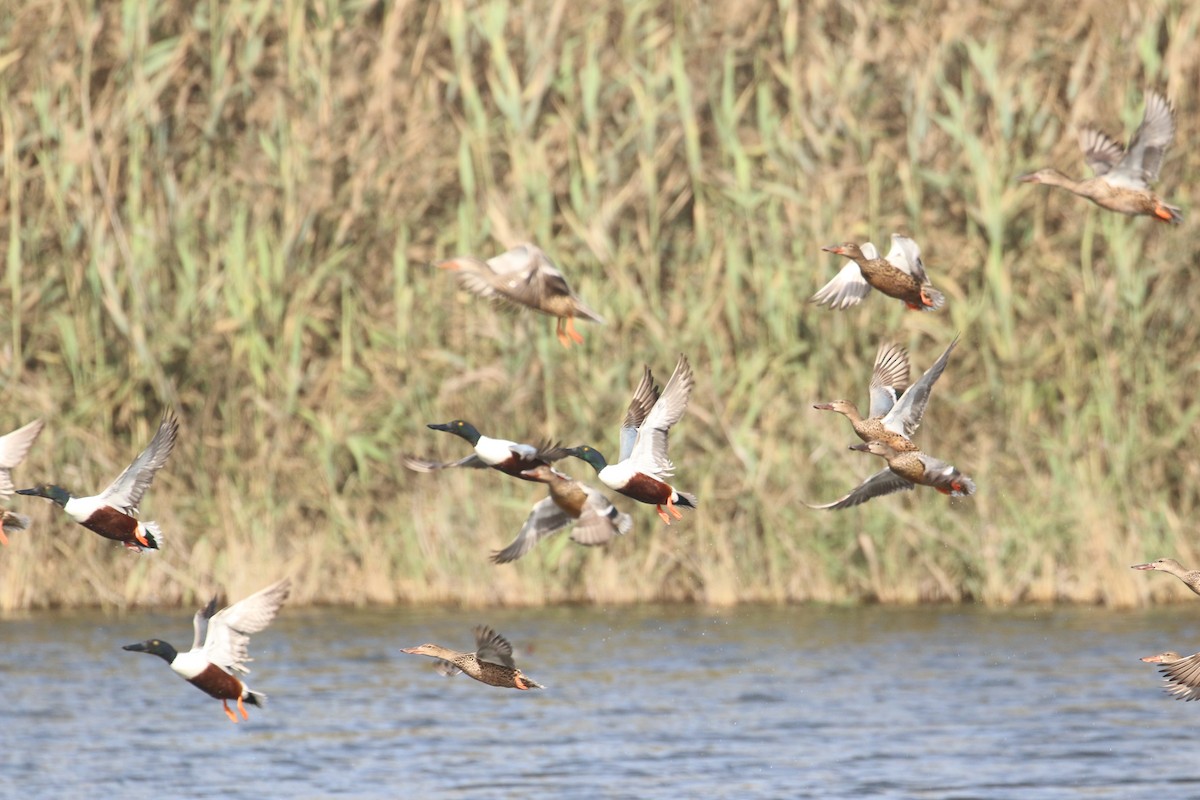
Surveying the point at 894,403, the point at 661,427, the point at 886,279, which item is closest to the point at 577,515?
the point at 661,427

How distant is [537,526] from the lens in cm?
1004

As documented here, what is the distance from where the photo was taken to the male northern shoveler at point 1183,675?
27.6 feet

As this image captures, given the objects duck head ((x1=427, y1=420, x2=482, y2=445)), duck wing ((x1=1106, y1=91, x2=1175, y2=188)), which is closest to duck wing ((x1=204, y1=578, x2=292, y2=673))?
duck head ((x1=427, y1=420, x2=482, y2=445))

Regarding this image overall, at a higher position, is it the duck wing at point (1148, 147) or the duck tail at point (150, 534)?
the duck wing at point (1148, 147)

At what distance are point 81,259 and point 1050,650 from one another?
7.40 m

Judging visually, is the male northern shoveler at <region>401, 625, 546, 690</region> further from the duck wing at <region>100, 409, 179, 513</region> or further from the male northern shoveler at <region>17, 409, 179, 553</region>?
the duck wing at <region>100, 409, 179, 513</region>

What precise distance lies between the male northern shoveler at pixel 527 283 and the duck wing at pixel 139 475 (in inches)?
55.8

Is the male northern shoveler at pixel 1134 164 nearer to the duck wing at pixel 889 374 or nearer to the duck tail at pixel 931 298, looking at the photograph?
the duck tail at pixel 931 298

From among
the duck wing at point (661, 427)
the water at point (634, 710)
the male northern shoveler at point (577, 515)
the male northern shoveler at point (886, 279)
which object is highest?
the male northern shoveler at point (886, 279)

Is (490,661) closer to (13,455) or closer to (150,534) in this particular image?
(150,534)

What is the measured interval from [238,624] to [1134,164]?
179 inches

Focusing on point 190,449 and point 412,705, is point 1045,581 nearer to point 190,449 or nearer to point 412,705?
point 412,705

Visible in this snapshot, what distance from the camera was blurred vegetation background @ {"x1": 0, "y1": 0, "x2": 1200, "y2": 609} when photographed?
14766 mm

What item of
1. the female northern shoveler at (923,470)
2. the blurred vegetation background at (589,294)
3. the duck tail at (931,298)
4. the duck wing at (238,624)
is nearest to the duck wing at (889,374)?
the duck tail at (931,298)
